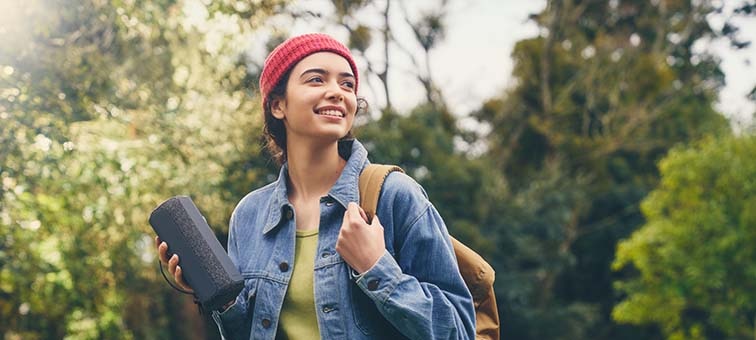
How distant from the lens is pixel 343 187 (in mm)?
2375

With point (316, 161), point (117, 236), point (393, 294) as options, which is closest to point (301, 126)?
point (316, 161)

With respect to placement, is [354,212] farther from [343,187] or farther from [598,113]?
[598,113]

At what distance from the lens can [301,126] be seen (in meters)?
2.44

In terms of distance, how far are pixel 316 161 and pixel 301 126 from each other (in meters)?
0.12

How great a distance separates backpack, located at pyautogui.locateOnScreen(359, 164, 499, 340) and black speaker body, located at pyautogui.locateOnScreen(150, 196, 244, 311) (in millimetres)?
405

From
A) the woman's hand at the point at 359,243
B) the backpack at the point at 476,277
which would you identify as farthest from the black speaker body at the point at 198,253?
the backpack at the point at 476,277

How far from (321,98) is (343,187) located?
0.84 feet

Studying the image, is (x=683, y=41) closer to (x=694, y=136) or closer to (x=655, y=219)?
(x=694, y=136)

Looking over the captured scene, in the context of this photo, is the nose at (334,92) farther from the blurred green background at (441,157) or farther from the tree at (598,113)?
the tree at (598,113)

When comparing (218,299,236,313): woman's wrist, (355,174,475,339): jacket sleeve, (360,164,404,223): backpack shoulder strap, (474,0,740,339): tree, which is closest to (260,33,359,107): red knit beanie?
(360,164,404,223): backpack shoulder strap

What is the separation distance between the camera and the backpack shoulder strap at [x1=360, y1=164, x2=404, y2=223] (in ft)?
7.54

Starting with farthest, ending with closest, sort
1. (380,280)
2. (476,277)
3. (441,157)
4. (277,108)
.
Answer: (441,157)
(277,108)
(476,277)
(380,280)

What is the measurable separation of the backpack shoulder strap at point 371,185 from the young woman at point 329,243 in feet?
0.07

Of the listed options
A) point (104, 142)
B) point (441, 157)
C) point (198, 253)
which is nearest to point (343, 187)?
point (198, 253)
